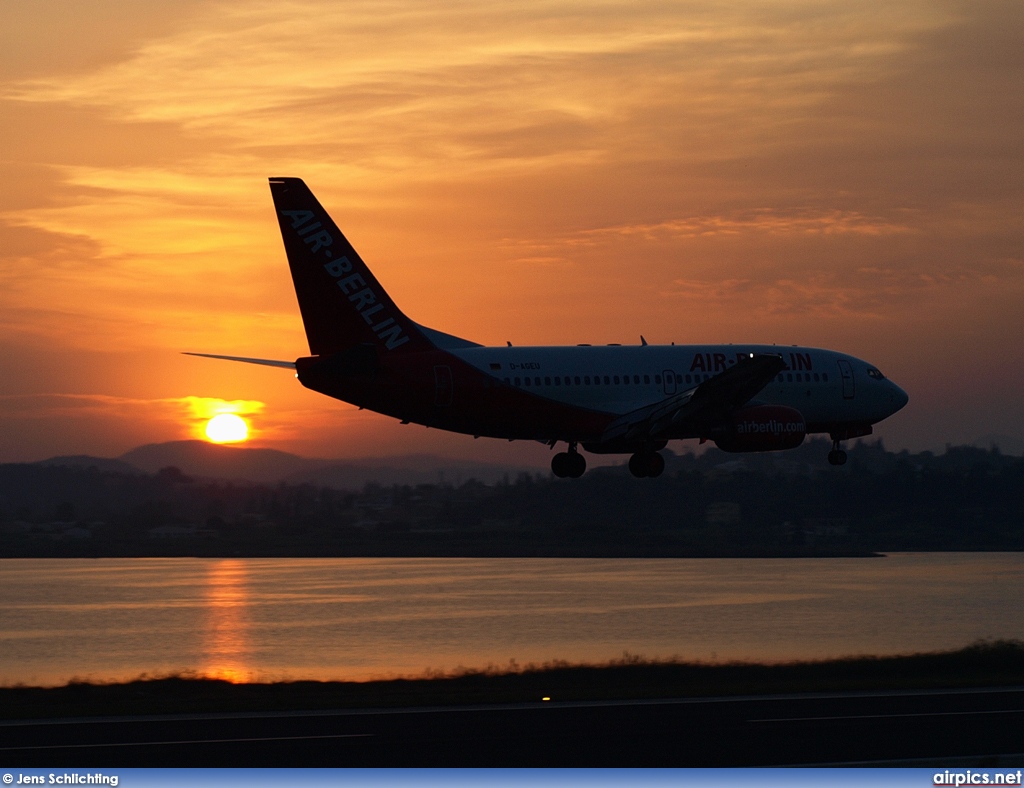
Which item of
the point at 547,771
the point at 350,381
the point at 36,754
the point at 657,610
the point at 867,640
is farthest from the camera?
the point at 657,610

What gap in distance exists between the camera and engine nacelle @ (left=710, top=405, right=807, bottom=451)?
6556cm

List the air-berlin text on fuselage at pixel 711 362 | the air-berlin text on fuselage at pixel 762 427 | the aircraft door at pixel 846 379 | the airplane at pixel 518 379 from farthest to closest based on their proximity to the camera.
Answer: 1. the aircraft door at pixel 846 379
2. the air-berlin text on fuselage at pixel 711 362
3. the air-berlin text on fuselage at pixel 762 427
4. the airplane at pixel 518 379

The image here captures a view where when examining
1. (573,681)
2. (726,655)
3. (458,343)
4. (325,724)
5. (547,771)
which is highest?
(458,343)

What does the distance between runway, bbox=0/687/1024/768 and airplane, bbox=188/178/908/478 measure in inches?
750

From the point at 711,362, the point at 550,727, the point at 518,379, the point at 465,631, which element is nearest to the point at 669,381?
the point at 711,362

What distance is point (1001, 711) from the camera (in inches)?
1674

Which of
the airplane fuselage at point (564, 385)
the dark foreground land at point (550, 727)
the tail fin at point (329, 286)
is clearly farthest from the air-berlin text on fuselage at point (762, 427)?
the tail fin at point (329, 286)

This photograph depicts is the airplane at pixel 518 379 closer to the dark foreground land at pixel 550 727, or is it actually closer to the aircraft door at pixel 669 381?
the aircraft door at pixel 669 381

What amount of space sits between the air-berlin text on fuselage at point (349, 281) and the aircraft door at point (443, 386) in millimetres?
2126

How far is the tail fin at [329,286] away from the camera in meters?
62.1

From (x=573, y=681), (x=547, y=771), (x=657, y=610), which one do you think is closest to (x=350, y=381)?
(x=573, y=681)

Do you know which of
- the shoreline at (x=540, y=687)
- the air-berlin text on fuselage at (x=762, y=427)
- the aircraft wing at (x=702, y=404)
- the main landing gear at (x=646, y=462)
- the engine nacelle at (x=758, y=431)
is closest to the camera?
the shoreline at (x=540, y=687)

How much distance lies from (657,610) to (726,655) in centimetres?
6567

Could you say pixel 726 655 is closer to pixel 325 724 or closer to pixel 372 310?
pixel 372 310
